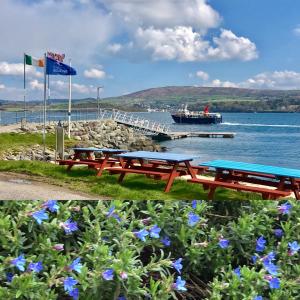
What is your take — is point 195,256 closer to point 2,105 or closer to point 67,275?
point 67,275

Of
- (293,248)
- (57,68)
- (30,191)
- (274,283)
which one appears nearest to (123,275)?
(274,283)

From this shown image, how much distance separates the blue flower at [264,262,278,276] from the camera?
3447mm

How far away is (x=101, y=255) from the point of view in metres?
3.04

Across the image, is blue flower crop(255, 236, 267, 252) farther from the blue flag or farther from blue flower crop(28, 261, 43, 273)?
the blue flag

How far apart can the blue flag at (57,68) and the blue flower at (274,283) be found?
2.02 meters

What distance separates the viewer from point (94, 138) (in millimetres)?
9180

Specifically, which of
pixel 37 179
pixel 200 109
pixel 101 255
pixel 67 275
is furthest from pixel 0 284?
pixel 200 109

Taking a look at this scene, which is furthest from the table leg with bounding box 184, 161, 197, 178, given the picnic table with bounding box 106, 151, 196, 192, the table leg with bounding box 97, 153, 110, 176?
the table leg with bounding box 97, 153, 110, 176

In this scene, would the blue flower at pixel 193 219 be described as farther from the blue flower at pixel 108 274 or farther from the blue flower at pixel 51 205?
the blue flower at pixel 51 205

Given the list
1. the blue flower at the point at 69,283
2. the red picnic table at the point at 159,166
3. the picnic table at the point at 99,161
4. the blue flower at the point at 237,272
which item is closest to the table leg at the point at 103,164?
the picnic table at the point at 99,161

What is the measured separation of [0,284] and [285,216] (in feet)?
6.23

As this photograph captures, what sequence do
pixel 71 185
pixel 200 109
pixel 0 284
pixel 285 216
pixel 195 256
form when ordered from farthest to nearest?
1. pixel 200 109
2. pixel 71 185
3. pixel 285 216
4. pixel 195 256
5. pixel 0 284

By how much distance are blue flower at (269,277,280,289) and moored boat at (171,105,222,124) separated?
8.88 feet

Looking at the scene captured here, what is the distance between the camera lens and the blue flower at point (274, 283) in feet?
11.1
